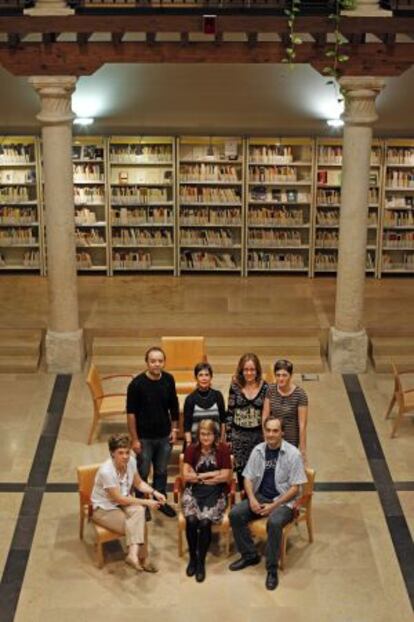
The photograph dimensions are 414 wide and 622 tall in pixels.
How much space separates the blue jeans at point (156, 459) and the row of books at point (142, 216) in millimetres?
5700

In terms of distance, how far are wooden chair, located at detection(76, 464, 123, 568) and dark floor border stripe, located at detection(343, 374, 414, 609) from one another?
7.06 ft

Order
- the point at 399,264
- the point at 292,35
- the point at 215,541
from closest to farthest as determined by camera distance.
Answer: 1. the point at 215,541
2. the point at 292,35
3. the point at 399,264

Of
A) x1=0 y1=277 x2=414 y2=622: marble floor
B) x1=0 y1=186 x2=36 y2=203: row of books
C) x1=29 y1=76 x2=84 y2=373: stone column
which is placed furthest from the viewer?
x1=0 y1=186 x2=36 y2=203: row of books

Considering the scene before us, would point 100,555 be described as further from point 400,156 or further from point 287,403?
point 400,156

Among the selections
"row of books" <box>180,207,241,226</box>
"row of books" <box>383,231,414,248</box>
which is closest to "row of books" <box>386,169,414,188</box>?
"row of books" <box>383,231,414,248</box>

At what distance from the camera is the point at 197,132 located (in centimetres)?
1296

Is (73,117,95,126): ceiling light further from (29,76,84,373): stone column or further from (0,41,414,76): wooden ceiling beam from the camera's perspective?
(0,41,414,76): wooden ceiling beam

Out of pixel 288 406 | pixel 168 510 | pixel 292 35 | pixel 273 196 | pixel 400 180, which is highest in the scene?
pixel 292 35

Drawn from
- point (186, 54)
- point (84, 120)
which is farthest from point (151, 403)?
point (84, 120)

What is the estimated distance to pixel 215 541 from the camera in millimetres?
7734

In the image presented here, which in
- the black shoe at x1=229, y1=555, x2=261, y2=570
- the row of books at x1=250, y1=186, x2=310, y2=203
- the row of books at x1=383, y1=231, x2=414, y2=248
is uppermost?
the row of books at x1=250, y1=186, x2=310, y2=203

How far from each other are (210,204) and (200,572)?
6.78 m

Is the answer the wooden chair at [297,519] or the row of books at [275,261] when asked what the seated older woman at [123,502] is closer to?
the wooden chair at [297,519]

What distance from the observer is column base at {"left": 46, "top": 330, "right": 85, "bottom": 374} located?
11008 millimetres
